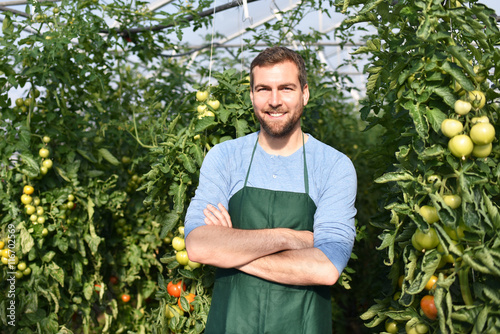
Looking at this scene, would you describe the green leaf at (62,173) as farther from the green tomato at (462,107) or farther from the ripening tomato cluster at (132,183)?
the green tomato at (462,107)

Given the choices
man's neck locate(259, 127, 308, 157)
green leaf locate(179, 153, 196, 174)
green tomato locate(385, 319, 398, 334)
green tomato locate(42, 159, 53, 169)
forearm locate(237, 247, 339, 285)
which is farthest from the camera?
green tomato locate(42, 159, 53, 169)

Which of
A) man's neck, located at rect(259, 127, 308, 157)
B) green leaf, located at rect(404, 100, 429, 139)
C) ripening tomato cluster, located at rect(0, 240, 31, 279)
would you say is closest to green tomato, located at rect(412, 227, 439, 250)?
green leaf, located at rect(404, 100, 429, 139)

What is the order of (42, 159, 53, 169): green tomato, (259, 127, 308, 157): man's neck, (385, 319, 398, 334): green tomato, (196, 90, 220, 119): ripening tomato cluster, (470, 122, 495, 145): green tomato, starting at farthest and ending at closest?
(42, 159, 53, 169): green tomato → (196, 90, 220, 119): ripening tomato cluster → (259, 127, 308, 157): man's neck → (385, 319, 398, 334): green tomato → (470, 122, 495, 145): green tomato

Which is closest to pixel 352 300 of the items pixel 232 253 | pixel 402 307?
pixel 402 307

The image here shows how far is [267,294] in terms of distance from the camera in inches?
60.8

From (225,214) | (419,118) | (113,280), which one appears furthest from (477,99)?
(113,280)

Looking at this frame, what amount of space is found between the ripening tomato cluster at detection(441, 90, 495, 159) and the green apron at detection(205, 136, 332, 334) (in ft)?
1.73

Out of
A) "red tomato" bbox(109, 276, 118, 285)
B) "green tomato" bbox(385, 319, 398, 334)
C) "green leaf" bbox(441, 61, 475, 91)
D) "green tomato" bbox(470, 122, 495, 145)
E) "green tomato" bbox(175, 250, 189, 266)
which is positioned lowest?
"red tomato" bbox(109, 276, 118, 285)

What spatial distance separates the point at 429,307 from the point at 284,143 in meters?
0.73

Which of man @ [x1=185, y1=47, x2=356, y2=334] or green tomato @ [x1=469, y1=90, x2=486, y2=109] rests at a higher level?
green tomato @ [x1=469, y1=90, x2=486, y2=109]

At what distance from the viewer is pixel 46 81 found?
98.5 inches

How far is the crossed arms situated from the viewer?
57.7 inches

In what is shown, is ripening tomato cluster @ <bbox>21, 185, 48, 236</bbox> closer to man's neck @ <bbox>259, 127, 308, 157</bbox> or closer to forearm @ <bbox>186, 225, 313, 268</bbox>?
forearm @ <bbox>186, 225, 313, 268</bbox>

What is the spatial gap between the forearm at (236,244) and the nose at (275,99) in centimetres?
42
